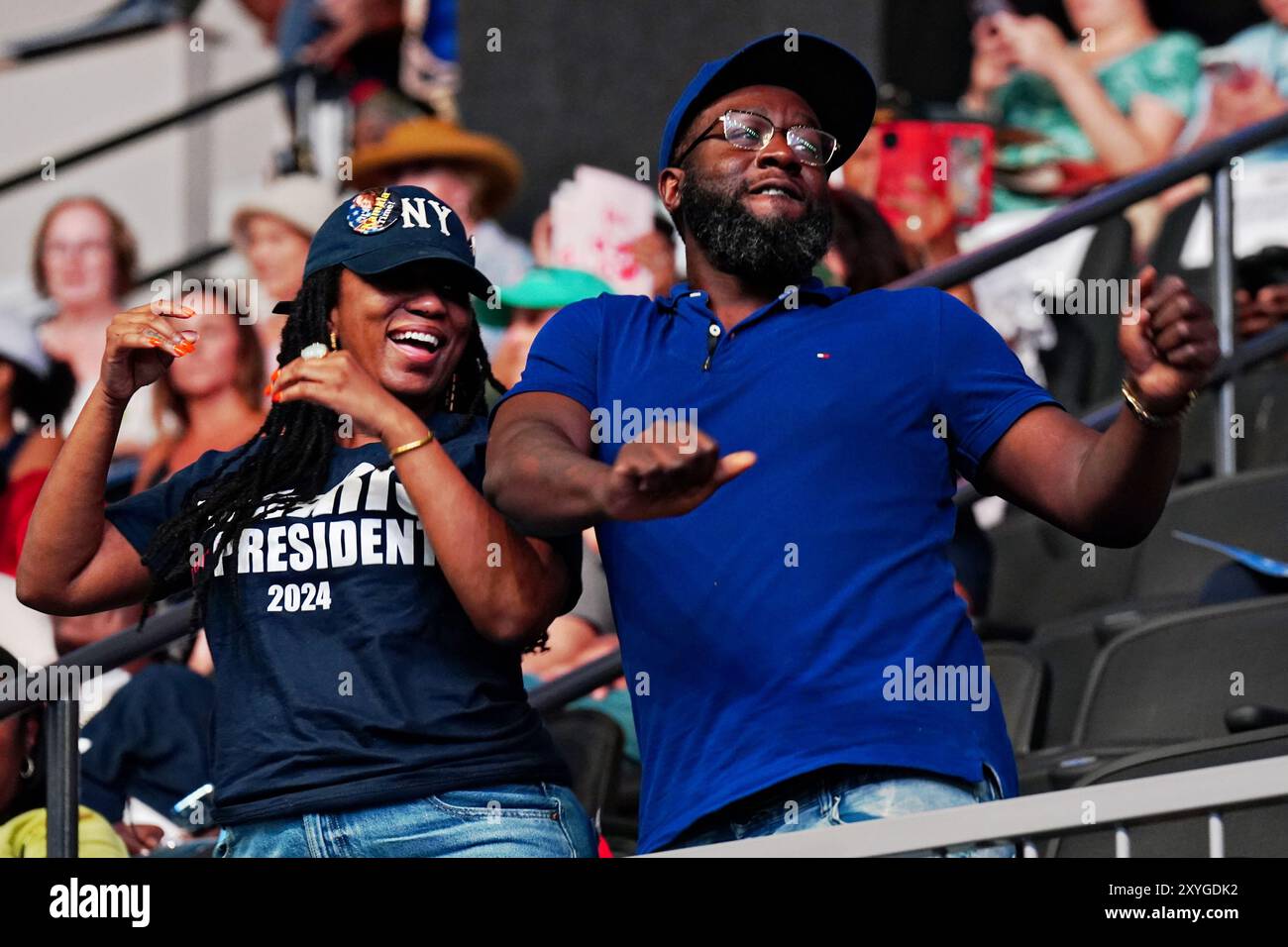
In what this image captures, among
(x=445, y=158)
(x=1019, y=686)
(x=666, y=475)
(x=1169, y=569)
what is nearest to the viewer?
(x=666, y=475)

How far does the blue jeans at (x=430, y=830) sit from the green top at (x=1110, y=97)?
4619mm

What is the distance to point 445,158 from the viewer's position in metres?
7.09

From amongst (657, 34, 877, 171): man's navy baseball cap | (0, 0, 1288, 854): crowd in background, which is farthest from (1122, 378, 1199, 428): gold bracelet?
(0, 0, 1288, 854): crowd in background

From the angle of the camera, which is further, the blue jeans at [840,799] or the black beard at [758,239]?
the black beard at [758,239]

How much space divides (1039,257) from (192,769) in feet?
11.3

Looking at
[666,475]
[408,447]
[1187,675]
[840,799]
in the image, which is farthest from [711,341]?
[1187,675]

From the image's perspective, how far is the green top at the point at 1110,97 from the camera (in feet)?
22.1

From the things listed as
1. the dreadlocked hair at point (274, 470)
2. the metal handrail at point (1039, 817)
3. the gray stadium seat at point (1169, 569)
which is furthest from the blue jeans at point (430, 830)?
the gray stadium seat at point (1169, 569)

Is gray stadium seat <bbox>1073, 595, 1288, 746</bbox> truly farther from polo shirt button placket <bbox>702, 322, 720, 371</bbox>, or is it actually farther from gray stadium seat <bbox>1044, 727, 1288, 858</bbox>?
polo shirt button placket <bbox>702, 322, 720, 371</bbox>

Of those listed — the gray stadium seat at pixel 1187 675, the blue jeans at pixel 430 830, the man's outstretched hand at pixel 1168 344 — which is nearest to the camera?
the man's outstretched hand at pixel 1168 344

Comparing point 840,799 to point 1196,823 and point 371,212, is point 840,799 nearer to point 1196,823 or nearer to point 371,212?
point 1196,823

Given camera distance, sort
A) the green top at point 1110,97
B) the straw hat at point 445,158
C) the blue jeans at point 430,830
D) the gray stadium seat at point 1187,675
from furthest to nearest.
→ the straw hat at point 445,158
the green top at point 1110,97
the gray stadium seat at point 1187,675
the blue jeans at point 430,830

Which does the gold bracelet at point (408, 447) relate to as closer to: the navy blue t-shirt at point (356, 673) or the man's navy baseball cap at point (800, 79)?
the navy blue t-shirt at point (356, 673)

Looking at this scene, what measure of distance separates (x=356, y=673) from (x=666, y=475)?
65 centimetres
